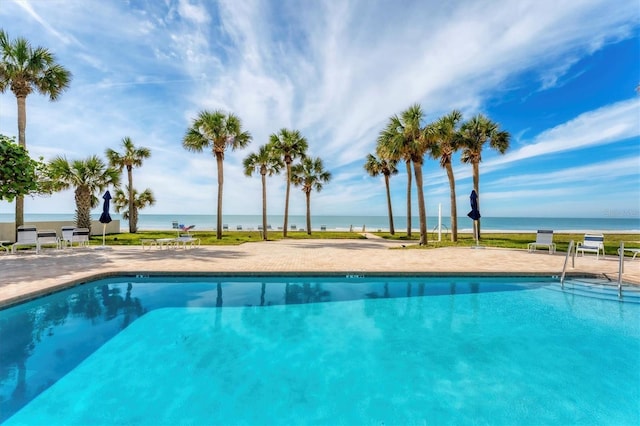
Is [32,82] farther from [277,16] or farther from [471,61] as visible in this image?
[471,61]

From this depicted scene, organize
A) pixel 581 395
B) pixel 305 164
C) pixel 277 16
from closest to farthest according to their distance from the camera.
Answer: pixel 581 395, pixel 277 16, pixel 305 164

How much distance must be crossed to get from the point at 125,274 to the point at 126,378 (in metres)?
6.19

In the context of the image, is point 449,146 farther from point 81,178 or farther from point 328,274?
point 81,178

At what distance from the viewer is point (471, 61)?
13.7m

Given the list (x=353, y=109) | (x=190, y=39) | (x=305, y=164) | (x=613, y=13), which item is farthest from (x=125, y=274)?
(x=305, y=164)

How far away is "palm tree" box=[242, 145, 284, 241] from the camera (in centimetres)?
2430

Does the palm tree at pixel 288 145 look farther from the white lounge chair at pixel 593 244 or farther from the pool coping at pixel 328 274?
the white lounge chair at pixel 593 244

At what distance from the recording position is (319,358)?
15.3 ft

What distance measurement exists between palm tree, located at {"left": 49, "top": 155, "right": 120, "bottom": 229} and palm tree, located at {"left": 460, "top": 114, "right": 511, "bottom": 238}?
2717cm

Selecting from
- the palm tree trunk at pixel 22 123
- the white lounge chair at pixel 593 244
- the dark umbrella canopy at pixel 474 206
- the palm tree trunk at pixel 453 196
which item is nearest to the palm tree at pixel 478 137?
the palm tree trunk at pixel 453 196

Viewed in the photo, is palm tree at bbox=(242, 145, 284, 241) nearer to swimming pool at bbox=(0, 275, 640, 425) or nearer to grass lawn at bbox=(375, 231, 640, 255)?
grass lawn at bbox=(375, 231, 640, 255)

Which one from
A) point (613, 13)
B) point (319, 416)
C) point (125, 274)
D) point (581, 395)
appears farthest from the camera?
point (613, 13)

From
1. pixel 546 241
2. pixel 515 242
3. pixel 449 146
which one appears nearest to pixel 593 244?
pixel 546 241

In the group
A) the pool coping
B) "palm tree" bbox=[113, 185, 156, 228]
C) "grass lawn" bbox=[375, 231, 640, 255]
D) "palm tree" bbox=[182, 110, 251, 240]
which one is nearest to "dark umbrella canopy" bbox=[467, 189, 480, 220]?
"grass lawn" bbox=[375, 231, 640, 255]
